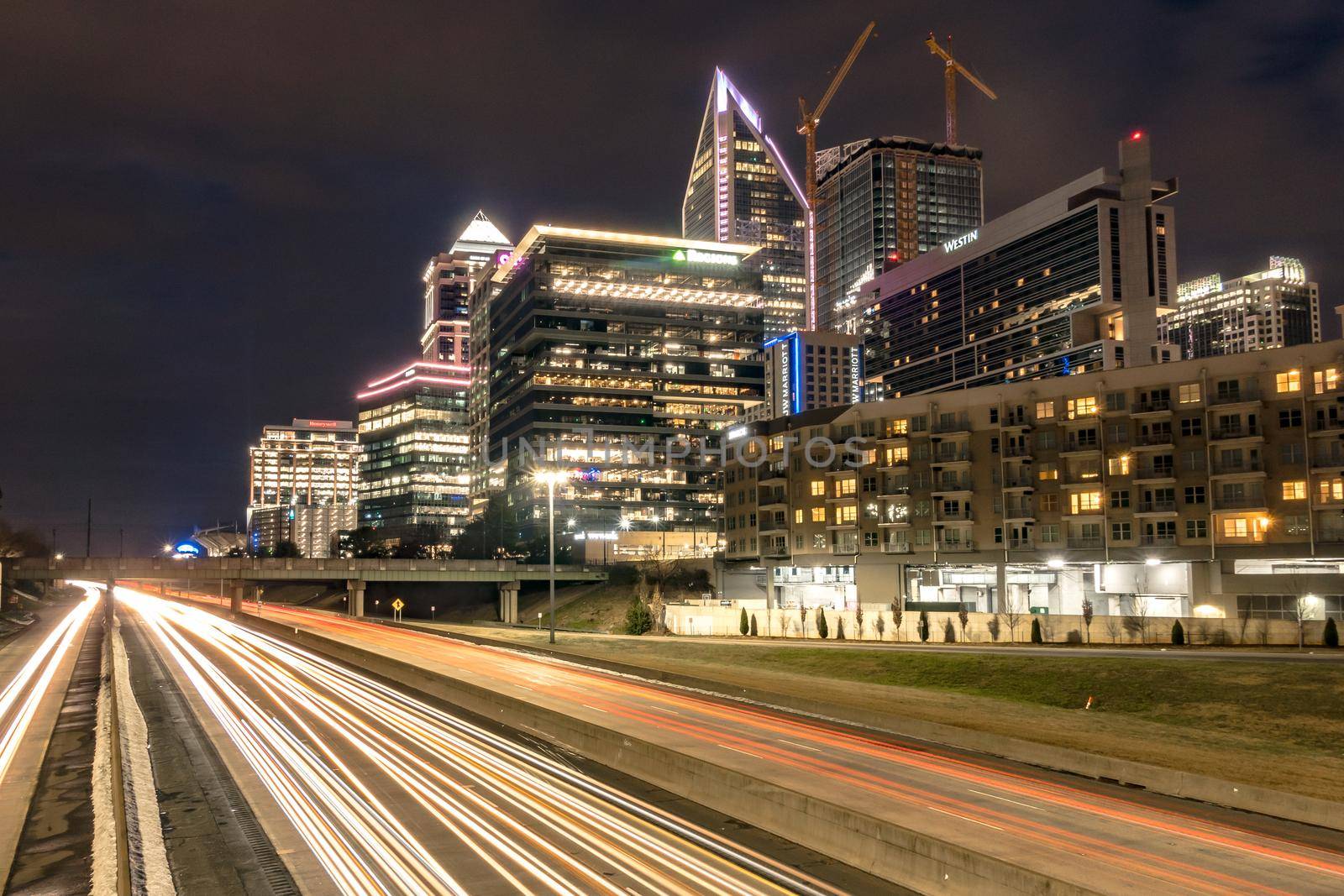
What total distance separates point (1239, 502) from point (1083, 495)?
1197cm

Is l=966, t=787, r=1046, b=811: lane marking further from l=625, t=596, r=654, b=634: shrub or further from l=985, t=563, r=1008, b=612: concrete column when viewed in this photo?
l=985, t=563, r=1008, b=612: concrete column

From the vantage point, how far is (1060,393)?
88.6m

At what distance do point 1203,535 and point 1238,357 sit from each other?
14099 mm

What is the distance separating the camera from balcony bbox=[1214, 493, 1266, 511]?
77.8m

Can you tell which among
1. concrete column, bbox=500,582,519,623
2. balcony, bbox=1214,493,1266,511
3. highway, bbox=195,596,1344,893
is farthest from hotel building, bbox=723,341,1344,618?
A: highway, bbox=195,596,1344,893

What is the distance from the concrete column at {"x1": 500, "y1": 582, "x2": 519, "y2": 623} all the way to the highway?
9214cm

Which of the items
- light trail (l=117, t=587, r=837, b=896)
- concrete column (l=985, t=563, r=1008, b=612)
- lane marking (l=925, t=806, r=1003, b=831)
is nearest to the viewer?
light trail (l=117, t=587, r=837, b=896)

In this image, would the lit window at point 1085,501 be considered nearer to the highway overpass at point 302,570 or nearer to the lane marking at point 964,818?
the highway overpass at point 302,570

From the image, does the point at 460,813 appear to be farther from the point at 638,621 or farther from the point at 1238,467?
the point at 1238,467

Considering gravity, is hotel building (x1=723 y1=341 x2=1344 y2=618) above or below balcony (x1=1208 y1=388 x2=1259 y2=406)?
below

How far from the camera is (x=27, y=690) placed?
48.5 meters

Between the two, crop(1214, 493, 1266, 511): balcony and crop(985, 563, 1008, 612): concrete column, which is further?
crop(985, 563, 1008, 612): concrete column

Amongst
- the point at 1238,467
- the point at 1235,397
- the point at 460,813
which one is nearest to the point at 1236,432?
the point at 1238,467

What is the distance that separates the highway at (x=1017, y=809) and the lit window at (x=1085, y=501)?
5835 cm
